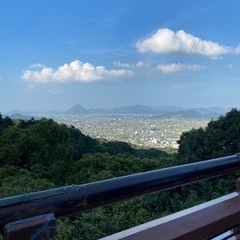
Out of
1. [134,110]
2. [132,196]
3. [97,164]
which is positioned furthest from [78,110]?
[132,196]

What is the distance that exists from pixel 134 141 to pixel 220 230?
32.2 m

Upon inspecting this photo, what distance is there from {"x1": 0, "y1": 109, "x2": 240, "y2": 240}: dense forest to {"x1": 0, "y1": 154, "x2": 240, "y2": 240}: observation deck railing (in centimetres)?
54

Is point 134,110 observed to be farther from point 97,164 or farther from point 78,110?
point 97,164

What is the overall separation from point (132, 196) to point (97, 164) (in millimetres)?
18774

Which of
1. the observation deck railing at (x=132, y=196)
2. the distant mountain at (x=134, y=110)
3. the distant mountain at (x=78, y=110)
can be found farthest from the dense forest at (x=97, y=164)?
the distant mountain at (x=134, y=110)

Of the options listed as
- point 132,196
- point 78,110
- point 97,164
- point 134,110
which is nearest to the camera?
point 132,196

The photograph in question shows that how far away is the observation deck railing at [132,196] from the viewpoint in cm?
85

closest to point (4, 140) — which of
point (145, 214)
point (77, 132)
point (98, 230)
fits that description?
point (77, 132)

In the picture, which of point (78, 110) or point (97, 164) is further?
point (78, 110)

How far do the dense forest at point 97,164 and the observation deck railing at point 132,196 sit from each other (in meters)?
0.54

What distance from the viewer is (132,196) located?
1.08m

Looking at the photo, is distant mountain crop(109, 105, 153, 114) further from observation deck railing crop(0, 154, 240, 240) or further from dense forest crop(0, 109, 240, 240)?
observation deck railing crop(0, 154, 240, 240)

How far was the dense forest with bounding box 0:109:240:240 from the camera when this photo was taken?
839 centimetres

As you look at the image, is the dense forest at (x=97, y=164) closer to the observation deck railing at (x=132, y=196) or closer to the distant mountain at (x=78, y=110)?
the observation deck railing at (x=132, y=196)
